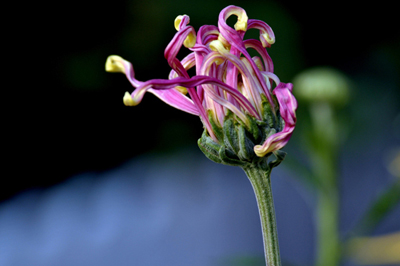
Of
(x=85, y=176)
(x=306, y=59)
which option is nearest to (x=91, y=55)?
(x=85, y=176)

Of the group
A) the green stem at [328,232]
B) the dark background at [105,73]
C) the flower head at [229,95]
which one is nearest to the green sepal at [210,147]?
the flower head at [229,95]

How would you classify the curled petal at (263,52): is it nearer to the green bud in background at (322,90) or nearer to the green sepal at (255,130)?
the green sepal at (255,130)

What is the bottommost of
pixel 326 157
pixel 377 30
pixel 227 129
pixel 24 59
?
pixel 227 129

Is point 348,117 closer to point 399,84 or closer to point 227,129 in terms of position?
point 399,84

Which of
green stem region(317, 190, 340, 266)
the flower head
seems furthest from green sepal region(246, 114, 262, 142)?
green stem region(317, 190, 340, 266)

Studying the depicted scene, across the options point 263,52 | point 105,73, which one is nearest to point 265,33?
point 263,52

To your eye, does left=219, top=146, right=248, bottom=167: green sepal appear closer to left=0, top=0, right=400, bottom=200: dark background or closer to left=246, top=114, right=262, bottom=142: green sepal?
left=246, top=114, right=262, bottom=142: green sepal

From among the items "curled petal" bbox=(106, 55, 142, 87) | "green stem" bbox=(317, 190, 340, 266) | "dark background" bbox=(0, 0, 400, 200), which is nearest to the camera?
"curled petal" bbox=(106, 55, 142, 87)
